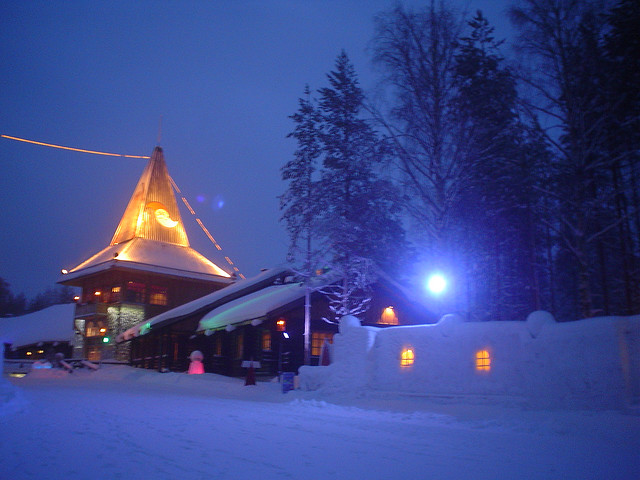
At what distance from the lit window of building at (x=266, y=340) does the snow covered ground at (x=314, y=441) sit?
12.1m

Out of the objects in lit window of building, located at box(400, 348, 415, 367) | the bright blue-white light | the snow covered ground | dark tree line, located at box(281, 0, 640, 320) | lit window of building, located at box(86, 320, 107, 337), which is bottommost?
the snow covered ground

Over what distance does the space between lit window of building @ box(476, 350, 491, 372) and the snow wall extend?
0.02 metres

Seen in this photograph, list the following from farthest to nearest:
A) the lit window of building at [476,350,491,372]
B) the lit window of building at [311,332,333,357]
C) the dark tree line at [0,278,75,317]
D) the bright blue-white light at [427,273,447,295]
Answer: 1. the dark tree line at [0,278,75,317]
2. the lit window of building at [311,332,333,357]
3. the bright blue-white light at [427,273,447,295]
4. the lit window of building at [476,350,491,372]

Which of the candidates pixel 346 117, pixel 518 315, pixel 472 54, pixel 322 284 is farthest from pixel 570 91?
pixel 518 315

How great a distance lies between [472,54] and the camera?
65.9 feet

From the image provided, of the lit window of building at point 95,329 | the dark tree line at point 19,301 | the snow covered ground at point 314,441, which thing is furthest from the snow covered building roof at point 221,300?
the dark tree line at point 19,301

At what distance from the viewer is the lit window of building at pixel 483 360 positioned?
39.7 ft

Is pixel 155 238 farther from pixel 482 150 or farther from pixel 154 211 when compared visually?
pixel 482 150

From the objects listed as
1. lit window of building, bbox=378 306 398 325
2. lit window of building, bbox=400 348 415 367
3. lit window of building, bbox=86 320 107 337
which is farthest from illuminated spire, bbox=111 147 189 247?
lit window of building, bbox=400 348 415 367

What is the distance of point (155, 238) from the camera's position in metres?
40.5

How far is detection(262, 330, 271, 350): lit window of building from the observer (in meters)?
24.5

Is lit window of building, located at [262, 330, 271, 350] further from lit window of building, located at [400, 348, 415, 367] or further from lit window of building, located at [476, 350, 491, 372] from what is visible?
lit window of building, located at [476, 350, 491, 372]

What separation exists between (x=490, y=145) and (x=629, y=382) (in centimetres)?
853

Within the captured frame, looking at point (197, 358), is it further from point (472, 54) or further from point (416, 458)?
point (416, 458)
